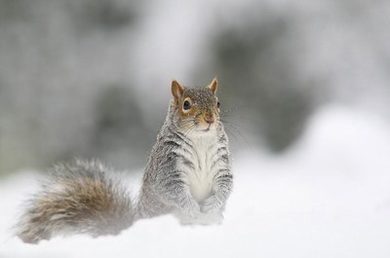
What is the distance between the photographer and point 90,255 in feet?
7.98

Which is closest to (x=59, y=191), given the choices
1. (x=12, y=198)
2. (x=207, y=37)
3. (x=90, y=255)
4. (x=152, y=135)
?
(x=90, y=255)

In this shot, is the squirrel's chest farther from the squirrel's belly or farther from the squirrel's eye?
the squirrel's eye

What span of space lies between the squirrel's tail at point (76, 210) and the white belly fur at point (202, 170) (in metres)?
Result: 0.29

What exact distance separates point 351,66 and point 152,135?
5.50ft

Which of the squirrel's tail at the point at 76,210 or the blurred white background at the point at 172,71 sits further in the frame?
the blurred white background at the point at 172,71

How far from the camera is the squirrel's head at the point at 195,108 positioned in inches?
114

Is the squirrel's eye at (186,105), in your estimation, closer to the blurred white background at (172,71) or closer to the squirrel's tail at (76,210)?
the squirrel's tail at (76,210)

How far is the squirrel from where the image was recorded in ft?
9.73

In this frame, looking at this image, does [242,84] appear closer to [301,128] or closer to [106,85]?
[301,128]

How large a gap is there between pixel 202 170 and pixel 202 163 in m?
0.03

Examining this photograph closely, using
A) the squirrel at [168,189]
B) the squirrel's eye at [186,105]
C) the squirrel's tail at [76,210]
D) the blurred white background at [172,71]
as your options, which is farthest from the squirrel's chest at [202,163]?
the blurred white background at [172,71]

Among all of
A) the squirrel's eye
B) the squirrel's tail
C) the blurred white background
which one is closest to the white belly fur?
the squirrel's eye

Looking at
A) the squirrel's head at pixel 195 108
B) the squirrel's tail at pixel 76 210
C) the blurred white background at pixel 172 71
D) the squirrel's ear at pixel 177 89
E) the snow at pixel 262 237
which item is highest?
the blurred white background at pixel 172 71

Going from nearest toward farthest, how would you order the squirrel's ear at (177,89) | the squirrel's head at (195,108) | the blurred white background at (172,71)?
the squirrel's head at (195,108), the squirrel's ear at (177,89), the blurred white background at (172,71)
